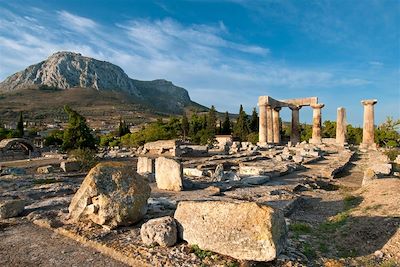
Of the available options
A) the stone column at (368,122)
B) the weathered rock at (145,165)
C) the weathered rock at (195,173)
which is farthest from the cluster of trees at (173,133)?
the weathered rock at (195,173)

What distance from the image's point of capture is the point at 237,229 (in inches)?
218

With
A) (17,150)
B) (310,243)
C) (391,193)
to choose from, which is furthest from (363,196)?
(17,150)

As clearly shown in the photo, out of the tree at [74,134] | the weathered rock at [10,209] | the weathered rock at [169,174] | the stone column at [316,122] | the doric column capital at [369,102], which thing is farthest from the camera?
the stone column at [316,122]

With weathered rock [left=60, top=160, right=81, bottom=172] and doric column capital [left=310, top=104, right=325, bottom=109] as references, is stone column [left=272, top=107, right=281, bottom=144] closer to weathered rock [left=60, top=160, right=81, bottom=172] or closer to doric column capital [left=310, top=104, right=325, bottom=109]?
doric column capital [left=310, top=104, right=325, bottom=109]

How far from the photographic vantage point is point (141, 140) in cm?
4669

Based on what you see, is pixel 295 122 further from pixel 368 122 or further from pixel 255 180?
pixel 255 180

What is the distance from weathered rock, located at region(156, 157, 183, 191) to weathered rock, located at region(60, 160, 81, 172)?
10241 mm

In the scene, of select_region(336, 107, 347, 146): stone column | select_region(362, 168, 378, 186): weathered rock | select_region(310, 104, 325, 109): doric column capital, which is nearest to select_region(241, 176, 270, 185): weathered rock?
select_region(362, 168, 378, 186): weathered rock

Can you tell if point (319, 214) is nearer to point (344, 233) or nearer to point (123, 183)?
point (344, 233)

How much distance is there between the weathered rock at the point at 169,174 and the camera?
1187cm

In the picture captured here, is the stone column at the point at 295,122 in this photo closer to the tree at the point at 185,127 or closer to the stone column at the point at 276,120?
the stone column at the point at 276,120

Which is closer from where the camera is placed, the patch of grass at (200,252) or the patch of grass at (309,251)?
the patch of grass at (200,252)

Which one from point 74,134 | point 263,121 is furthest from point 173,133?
point 74,134

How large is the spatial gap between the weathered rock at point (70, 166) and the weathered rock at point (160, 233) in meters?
15.5
